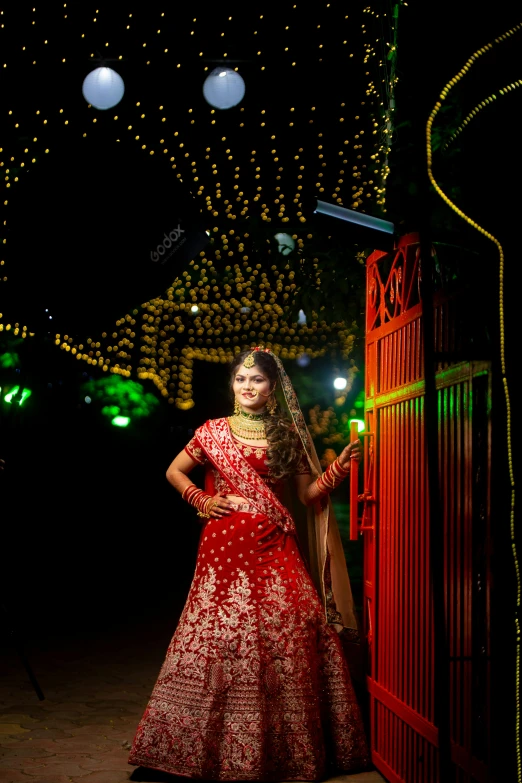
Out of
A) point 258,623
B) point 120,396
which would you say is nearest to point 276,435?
point 258,623

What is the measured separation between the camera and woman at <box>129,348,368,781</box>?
376 cm

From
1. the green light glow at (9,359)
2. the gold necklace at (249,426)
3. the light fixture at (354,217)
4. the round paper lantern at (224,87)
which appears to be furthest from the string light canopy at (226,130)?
the light fixture at (354,217)

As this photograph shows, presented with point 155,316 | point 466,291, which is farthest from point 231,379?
point 155,316

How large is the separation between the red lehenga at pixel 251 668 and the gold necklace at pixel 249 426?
0.21 feet

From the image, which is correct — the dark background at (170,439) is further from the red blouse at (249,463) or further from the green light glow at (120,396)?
the red blouse at (249,463)

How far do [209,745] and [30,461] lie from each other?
295 inches

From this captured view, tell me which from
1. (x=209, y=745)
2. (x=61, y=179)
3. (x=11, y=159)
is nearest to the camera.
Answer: (x=209, y=745)

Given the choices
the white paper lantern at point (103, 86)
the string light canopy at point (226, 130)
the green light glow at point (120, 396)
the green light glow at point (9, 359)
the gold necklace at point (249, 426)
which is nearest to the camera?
the gold necklace at point (249, 426)

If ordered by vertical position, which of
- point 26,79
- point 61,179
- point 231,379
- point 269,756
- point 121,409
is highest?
point 26,79

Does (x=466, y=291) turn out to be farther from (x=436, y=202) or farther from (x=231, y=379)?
(x=231, y=379)

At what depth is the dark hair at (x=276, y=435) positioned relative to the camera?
166 inches

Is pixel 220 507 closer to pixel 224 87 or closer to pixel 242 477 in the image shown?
pixel 242 477

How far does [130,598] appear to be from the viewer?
1046cm

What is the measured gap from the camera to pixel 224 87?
18.6ft
